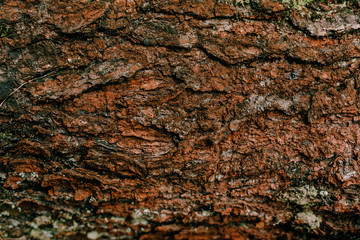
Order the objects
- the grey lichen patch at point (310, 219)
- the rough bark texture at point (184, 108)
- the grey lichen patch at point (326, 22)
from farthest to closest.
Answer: the grey lichen patch at point (326, 22), the rough bark texture at point (184, 108), the grey lichen patch at point (310, 219)

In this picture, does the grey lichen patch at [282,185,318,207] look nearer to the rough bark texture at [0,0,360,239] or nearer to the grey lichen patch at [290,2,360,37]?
the rough bark texture at [0,0,360,239]

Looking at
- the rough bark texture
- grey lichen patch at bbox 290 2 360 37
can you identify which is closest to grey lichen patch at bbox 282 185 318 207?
the rough bark texture

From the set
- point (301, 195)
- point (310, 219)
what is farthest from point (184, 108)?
point (310, 219)

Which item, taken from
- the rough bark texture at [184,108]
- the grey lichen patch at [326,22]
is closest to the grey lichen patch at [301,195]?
the rough bark texture at [184,108]

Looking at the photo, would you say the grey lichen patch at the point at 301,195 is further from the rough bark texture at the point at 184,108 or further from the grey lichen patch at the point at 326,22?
the grey lichen patch at the point at 326,22

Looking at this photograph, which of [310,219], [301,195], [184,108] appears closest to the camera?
[310,219]

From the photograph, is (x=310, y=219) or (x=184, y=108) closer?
(x=310, y=219)

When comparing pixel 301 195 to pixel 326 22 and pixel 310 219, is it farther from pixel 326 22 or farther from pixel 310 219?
pixel 326 22
